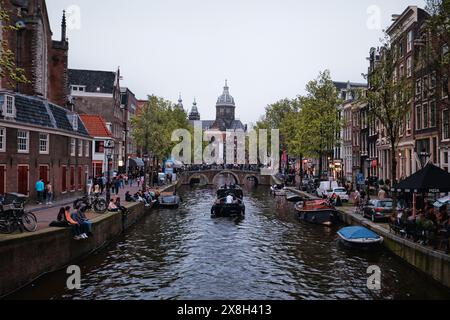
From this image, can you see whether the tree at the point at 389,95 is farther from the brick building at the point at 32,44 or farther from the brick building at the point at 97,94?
the brick building at the point at 97,94

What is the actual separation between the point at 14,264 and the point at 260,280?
10.0 m

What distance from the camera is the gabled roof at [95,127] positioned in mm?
Result: 55566

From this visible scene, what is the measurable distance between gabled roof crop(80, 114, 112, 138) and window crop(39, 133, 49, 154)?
21.5m

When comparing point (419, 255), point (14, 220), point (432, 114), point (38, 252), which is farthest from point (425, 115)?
point (14, 220)

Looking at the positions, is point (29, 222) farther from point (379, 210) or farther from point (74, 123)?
point (74, 123)

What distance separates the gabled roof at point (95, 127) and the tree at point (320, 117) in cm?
2579

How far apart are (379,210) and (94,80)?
5829cm

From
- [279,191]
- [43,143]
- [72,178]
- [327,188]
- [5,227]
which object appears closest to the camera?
[5,227]

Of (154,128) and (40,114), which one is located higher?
(154,128)

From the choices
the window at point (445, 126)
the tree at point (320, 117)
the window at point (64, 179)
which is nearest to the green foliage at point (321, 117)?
the tree at point (320, 117)

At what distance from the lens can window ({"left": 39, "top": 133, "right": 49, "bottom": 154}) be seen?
3294cm

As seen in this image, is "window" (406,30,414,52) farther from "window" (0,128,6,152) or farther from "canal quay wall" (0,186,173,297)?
"window" (0,128,6,152)

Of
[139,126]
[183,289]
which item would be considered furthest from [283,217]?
[139,126]

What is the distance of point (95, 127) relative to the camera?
5603 cm
